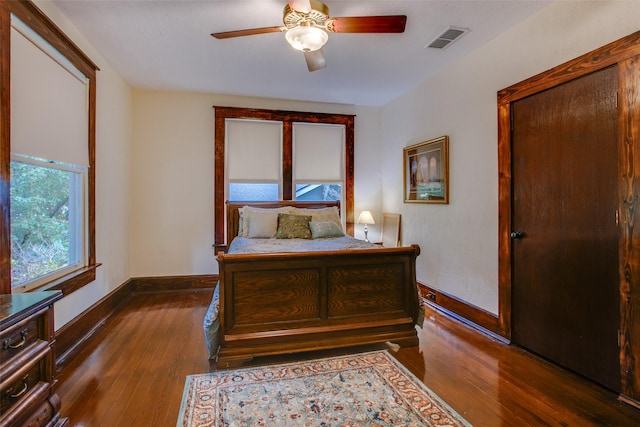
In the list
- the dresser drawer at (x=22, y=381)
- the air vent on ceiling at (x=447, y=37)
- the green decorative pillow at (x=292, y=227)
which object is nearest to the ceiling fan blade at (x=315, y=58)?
the air vent on ceiling at (x=447, y=37)

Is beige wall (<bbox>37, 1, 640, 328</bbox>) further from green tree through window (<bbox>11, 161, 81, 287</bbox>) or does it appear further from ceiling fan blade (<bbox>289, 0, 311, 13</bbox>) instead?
ceiling fan blade (<bbox>289, 0, 311, 13</bbox>)

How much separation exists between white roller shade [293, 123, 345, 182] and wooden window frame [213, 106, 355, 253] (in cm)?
8

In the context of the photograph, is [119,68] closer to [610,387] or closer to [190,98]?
[190,98]

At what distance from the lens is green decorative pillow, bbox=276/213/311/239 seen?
3.88 metres

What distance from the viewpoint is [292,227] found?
392cm

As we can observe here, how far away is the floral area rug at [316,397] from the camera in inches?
68.9

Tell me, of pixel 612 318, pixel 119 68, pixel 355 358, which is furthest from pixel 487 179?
pixel 119 68

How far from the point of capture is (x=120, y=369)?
229 centimetres

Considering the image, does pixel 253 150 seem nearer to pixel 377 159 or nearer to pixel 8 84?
pixel 377 159

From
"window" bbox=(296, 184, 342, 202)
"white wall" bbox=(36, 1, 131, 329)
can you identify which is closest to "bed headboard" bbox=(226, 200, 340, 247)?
"window" bbox=(296, 184, 342, 202)

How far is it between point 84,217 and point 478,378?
3.44 meters

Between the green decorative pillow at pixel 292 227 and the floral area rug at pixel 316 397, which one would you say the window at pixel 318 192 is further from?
the floral area rug at pixel 316 397

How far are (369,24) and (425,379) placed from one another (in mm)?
2386

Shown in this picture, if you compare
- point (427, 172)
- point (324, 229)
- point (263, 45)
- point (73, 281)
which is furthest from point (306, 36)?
point (73, 281)
